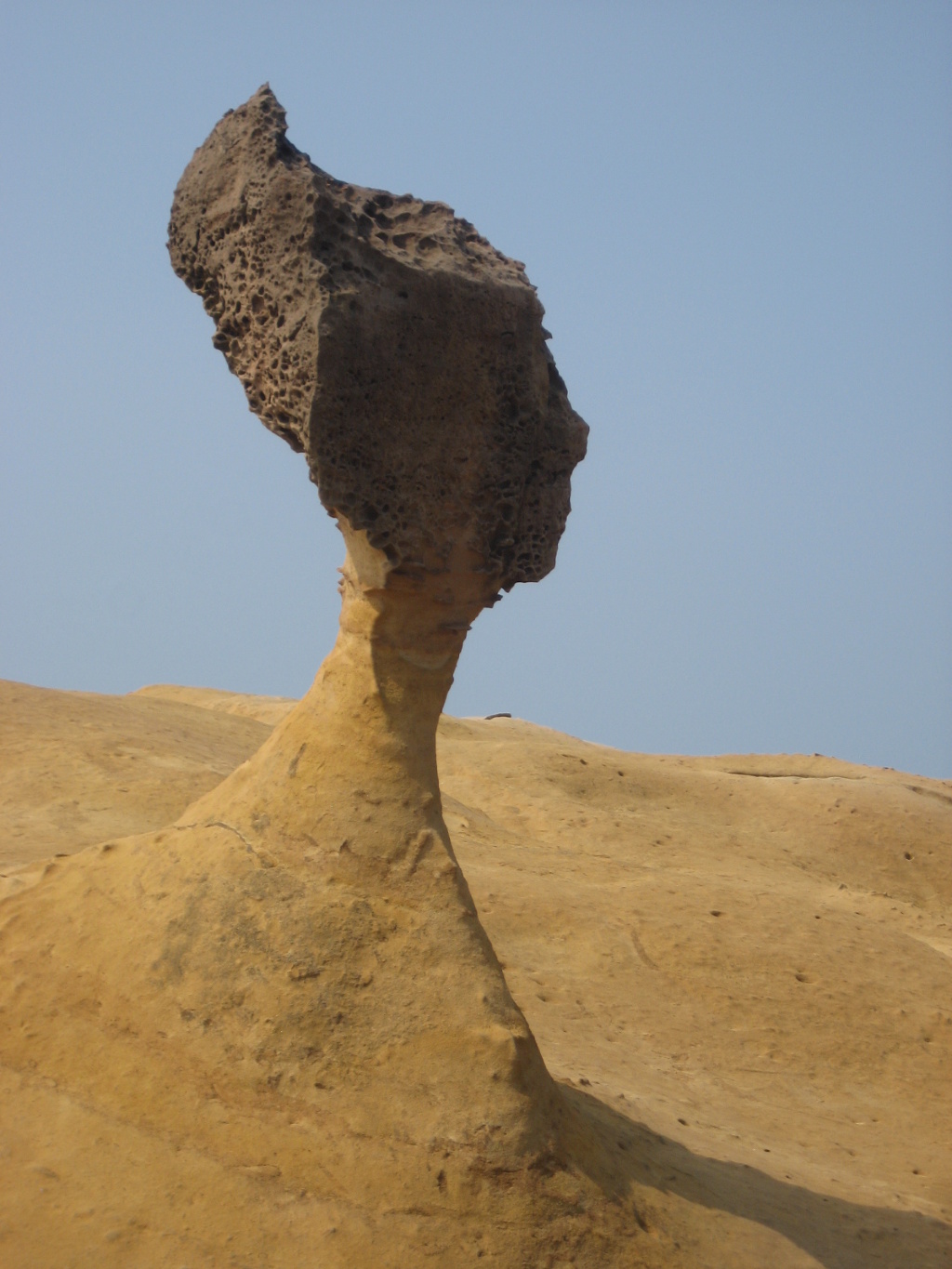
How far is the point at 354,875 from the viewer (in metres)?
3.63

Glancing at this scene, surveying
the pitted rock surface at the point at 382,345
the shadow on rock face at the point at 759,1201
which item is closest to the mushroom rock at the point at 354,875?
the pitted rock surface at the point at 382,345

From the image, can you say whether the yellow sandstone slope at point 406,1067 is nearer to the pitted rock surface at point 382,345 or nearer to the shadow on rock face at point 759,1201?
the shadow on rock face at point 759,1201

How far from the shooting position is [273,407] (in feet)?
11.9

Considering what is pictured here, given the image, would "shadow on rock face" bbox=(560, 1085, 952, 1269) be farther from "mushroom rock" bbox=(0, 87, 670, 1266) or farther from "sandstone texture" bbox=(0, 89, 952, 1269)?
"mushroom rock" bbox=(0, 87, 670, 1266)

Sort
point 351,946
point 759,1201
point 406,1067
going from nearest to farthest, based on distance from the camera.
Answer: point 406,1067
point 351,946
point 759,1201

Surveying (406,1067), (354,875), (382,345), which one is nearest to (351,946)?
(354,875)

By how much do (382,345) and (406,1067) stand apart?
77.0 inches

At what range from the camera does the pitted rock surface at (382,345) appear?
3.48m

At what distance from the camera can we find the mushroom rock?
3314 millimetres

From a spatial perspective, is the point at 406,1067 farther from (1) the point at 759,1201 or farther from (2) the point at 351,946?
(1) the point at 759,1201

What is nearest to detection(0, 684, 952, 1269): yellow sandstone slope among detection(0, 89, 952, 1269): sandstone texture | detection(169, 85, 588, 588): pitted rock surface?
detection(0, 89, 952, 1269): sandstone texture

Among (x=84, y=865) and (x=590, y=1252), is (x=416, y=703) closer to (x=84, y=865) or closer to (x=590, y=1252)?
(x=84, y=865)

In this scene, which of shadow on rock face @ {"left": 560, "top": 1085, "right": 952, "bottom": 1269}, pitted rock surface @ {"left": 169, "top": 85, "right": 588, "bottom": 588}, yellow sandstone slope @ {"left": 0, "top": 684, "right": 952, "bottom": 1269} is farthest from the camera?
shadow on rock face @ {"left": 560, "top": 1085, "right": 952, "bottom": 1269}

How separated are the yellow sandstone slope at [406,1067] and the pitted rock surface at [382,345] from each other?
1002 mm
